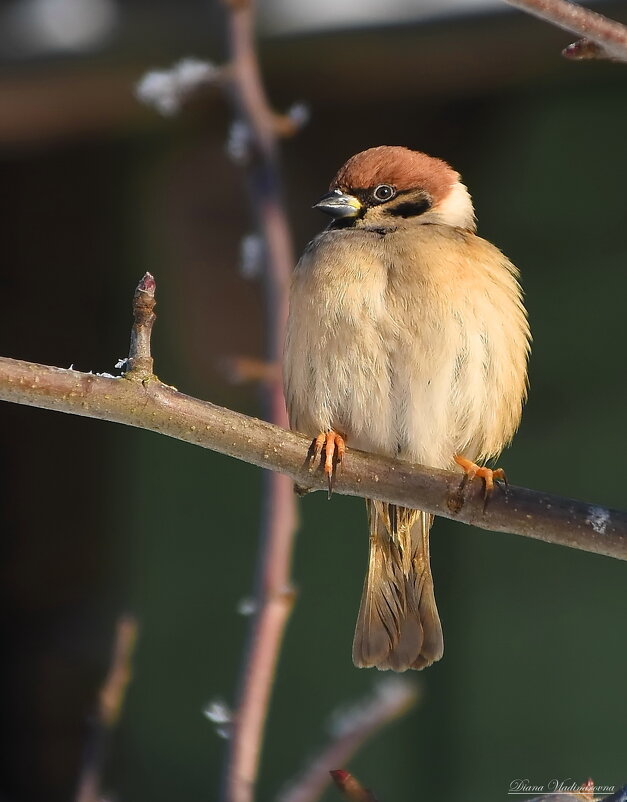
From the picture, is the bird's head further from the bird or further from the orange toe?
the orange toe

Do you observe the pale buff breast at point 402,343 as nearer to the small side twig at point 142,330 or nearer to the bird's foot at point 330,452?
the bird's foot at point 330,452

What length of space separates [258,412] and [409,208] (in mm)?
2337

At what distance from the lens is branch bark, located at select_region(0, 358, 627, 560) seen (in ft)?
5.45

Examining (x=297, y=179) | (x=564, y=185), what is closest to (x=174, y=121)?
(x=297, y=179)

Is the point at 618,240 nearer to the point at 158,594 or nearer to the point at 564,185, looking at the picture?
the point at 564,185

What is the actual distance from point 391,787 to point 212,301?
2108mm

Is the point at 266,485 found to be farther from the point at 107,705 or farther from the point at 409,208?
the point at 409,208

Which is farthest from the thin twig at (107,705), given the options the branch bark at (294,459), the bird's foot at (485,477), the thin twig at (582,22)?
the thin twig at (582,22)

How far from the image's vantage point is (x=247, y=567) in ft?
15.5

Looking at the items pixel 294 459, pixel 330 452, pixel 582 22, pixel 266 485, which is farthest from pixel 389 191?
pixel 582 22

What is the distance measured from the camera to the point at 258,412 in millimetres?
4852

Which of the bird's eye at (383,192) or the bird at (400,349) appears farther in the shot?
the bird's eye at (383,192)

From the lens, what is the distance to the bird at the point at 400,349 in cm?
238

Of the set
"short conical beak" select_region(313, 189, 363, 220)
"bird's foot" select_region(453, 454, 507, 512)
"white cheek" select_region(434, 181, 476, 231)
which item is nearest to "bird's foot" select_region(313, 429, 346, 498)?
"bird's foot" select_region(453, 454, 507, 512)
